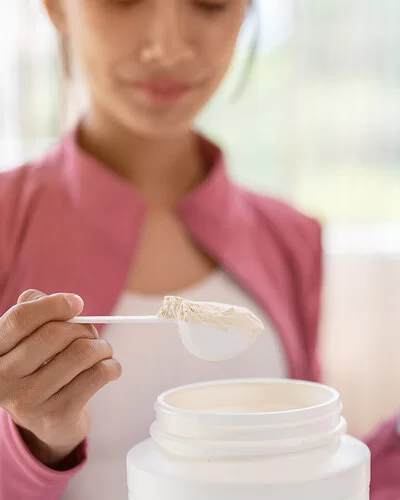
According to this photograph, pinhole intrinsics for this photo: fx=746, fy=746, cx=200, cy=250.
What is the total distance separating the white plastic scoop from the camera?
0.48m

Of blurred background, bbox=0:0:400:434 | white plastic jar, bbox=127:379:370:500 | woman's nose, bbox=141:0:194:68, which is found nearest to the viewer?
white plastic jar, bbox=127:379:370:500

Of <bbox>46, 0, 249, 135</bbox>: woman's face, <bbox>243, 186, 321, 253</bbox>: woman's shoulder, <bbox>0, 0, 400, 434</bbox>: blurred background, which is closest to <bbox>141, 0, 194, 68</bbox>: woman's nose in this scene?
<bbox>46, 0, 249, 135</bbox>: woman's face

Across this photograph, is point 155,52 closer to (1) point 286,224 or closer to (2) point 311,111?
(1) point 286,224

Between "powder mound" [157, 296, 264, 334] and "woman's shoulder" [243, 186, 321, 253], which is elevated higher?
"powder mound" [157, 296, 264, 334]

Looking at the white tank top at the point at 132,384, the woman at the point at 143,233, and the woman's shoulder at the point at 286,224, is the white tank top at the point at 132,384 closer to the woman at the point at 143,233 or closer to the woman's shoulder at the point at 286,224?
the woman at the point at 143,233

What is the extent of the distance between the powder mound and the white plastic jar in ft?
0.19

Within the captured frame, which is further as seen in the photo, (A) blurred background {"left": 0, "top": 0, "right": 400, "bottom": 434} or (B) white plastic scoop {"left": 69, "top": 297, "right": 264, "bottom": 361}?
(A) blurred background {"left": 0, "top": 0, "right": 400, "bottom": 434}

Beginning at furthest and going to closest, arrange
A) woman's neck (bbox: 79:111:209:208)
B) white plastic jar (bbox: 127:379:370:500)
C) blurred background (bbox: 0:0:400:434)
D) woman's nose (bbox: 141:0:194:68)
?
blurred background (bbox: 0:0:400:434)
woman's neck (bbox: 79:111:209:208)
woman's nose (bbox: 141:0:194:68)
white plastic jar (bbox: 127:379:370:500)

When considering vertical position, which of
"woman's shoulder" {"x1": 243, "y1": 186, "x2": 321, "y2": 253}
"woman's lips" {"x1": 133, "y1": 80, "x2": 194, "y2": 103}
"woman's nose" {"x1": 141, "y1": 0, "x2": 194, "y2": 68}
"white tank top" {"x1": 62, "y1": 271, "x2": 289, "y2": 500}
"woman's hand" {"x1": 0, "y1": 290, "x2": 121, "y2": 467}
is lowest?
"white tank top" {"x1": 62, "y1": 271, "x2": 289, "y2": 500}

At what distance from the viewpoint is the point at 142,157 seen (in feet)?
2.65

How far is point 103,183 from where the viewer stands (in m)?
0.74

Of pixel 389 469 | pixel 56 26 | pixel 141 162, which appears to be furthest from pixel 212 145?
pixel 389 469

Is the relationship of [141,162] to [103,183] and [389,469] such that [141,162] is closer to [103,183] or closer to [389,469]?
[103,183]

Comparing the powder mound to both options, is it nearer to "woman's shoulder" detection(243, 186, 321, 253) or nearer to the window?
"woman's shoulder" detection(243, 186, 321, 253)
